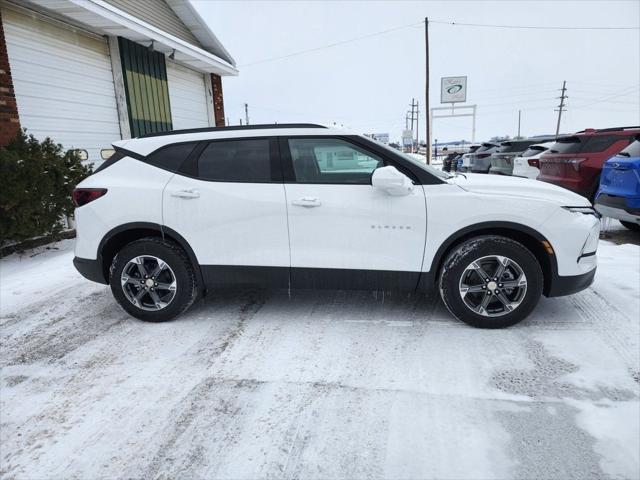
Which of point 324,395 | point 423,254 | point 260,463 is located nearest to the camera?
point 260,463

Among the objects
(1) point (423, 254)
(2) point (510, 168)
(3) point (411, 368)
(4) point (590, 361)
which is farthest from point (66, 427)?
(2) point (510, 168)

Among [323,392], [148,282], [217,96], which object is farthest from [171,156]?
[217,96]

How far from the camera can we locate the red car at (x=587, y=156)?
7418 millimetres

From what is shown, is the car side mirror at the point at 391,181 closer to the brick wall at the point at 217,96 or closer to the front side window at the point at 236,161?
the front side window at the point at 236,161

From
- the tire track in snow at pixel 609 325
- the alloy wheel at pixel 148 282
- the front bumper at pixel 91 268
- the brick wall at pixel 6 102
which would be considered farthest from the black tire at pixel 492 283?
the brick wall at pixel 6 102

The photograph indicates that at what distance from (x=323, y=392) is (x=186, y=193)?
2045 millimetres

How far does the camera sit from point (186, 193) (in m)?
3.64

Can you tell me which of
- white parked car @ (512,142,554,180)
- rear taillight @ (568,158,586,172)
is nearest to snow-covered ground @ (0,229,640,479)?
rear taillight @ (568,158,586,172)

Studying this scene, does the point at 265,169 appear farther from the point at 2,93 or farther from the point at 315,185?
the point at 2,93

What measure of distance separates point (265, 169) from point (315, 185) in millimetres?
471

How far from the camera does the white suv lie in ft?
11.0

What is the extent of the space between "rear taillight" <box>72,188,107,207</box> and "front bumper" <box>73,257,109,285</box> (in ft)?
1.72

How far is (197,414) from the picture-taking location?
2.51m

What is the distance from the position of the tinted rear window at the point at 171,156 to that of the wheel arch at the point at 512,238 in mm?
2347
